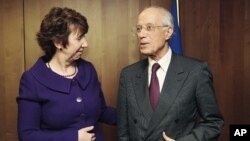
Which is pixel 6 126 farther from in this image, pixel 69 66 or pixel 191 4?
pixel 191 4

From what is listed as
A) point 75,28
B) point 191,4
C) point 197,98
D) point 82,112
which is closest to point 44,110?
point 82,112

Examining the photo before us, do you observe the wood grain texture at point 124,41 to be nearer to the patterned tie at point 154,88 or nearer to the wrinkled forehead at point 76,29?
the wrinkled forehead at point 76,29

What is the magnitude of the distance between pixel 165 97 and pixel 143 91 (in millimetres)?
162

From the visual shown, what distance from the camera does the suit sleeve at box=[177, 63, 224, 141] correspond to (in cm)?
203

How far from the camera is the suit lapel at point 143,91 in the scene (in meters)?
2.10

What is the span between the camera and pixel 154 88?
2.15 metres

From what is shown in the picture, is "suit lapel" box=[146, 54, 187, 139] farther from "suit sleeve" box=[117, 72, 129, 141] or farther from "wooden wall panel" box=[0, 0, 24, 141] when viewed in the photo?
"wooden wall panel" box=[0, 0, 24, 141]

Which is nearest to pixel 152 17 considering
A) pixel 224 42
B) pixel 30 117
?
pixel 30 117

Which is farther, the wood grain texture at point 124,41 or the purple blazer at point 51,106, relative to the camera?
the wood grain texture at point 124,41

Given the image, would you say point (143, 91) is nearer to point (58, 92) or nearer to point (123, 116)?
point (123, 116)

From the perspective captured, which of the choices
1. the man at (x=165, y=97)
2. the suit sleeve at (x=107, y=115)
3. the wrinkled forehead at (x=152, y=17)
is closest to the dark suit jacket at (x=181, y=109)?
the man at (x=165, y=97)

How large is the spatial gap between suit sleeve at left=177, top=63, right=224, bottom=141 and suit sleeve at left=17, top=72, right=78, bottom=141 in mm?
817

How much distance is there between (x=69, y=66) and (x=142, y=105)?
619 millimetres

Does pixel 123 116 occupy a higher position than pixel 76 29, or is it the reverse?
pixel 76 29
